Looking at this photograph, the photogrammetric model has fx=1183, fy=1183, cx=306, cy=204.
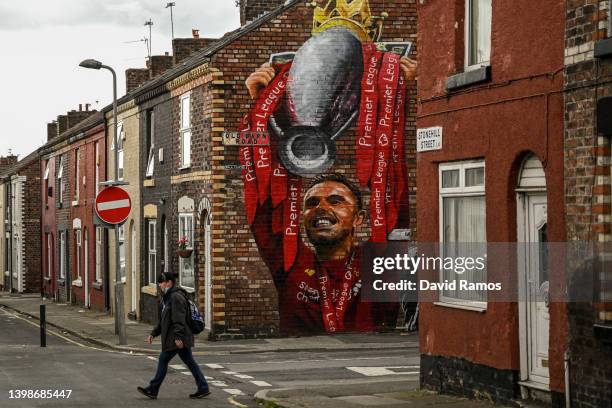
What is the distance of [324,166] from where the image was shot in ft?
90.7

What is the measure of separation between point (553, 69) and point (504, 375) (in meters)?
3.66

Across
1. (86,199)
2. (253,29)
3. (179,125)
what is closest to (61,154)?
(86,199)

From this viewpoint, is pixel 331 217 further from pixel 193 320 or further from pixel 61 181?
pixel 61 181

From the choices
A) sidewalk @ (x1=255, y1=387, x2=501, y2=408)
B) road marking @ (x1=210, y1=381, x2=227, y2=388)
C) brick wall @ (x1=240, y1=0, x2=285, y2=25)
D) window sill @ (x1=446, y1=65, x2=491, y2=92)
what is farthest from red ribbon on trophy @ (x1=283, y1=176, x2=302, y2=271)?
window sill @ (x1=446, y1=65, x2=491, y2=92)

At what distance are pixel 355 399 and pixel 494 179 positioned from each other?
3.56 m

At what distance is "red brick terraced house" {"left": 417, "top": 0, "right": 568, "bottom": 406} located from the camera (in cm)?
1284

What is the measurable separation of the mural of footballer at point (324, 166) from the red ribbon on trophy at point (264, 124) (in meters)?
0.02

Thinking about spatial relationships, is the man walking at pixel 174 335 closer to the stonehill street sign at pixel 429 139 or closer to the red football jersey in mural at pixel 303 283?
the stonehill street sign at pixel 429 139

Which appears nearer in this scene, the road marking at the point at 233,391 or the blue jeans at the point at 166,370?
the blue jeans at the point at 166,370

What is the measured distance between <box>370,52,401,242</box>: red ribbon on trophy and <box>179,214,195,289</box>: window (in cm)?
469

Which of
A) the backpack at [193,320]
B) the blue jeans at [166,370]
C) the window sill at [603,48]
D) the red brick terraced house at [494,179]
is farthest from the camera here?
the backpack at [193,320]

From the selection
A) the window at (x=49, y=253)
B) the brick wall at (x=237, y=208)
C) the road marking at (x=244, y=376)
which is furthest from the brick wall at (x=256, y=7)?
the window at (x=49, y=253)

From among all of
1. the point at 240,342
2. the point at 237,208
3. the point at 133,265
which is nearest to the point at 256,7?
the point at 237,208

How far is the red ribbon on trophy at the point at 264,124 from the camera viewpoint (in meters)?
27.3
